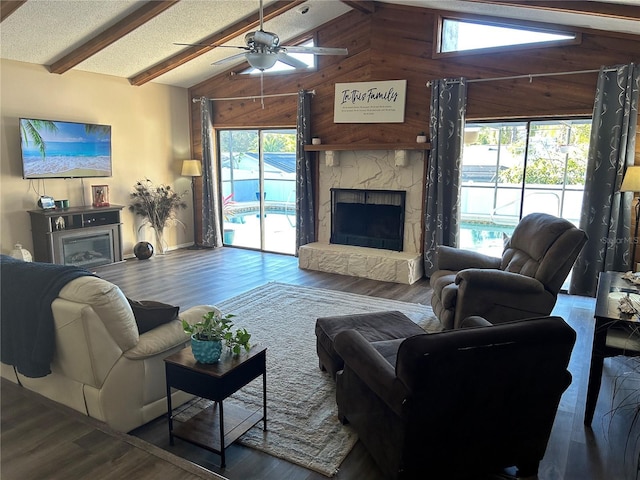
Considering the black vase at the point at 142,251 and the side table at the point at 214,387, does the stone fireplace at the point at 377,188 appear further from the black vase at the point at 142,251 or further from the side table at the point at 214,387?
the side table at the point at 214,387

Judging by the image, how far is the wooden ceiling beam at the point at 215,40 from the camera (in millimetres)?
5507

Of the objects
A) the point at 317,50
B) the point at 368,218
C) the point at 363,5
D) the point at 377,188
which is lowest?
the point at 368,218

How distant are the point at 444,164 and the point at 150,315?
4.12 meters

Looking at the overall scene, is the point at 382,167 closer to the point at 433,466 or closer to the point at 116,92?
the point at 116,92

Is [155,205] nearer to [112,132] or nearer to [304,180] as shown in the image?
[112,132]

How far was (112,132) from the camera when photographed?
6594mm

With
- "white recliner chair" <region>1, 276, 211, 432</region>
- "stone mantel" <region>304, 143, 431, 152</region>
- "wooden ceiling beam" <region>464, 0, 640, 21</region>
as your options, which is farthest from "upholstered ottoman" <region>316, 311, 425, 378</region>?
"wooden ceiling beam" <region>464, 0, 640, 21</region>

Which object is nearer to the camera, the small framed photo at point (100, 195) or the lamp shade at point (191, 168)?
the small framed photo at point (100, 195)

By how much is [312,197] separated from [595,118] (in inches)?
143

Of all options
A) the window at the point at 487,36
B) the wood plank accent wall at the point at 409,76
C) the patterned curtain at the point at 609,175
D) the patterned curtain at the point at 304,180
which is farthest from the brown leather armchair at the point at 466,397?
the patterned curtain at the point at 304,180

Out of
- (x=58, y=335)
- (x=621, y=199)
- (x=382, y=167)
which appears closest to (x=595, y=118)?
(x=621, y=199)

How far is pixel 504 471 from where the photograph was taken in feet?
7.29

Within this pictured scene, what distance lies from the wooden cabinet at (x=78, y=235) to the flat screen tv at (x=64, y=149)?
504 millimetres

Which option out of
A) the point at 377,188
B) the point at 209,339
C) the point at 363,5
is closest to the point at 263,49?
the point at 209,339
